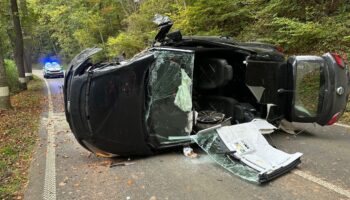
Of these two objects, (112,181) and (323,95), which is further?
(323,95)

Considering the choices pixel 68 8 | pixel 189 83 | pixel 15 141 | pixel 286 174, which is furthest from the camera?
pixel 68 8

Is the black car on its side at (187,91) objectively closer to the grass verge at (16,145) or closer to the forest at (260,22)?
the grass verge at (16,145)

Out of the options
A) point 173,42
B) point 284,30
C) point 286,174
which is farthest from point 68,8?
point 286,174

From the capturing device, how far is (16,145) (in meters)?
7.79

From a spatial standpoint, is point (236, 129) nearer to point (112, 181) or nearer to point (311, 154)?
point (311, 154)

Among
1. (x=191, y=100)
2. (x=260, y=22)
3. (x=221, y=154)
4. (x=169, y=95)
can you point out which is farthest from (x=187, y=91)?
(x=260, y=22)

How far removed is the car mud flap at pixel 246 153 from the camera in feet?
15.8

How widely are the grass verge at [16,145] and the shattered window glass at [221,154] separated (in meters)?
2.73

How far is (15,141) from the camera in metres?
8.12

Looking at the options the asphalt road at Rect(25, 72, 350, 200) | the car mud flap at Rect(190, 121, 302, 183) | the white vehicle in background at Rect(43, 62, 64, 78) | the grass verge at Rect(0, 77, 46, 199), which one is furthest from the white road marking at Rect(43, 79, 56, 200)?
the white vehicle in background at Rect(43, 62, 64, 78)

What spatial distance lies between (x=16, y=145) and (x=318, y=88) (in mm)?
6154

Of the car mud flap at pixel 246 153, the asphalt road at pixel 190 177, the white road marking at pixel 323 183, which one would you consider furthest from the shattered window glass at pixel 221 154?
the white road marking at pixel 323 183

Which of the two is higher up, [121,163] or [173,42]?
[173,42]

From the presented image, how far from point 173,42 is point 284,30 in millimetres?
6981
